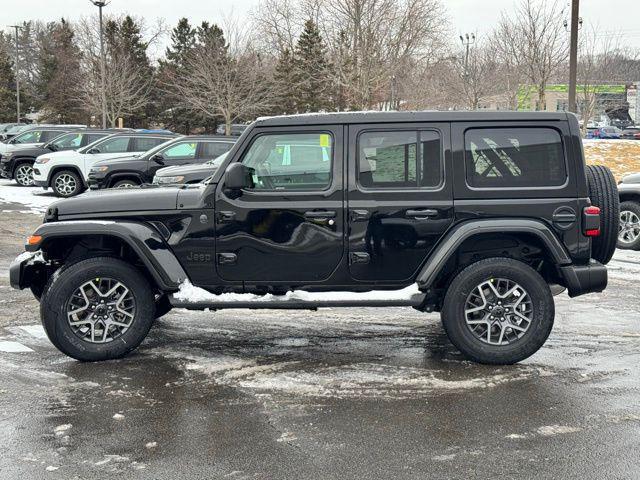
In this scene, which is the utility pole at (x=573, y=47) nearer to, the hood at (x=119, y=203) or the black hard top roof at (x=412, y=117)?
the black hard top roof at (x=412, y=117)

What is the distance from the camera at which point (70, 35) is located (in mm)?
71188

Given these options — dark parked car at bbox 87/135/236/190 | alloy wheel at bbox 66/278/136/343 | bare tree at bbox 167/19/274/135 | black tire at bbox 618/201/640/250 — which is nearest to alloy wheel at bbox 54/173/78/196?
dark parked car at bbox 87/135/236/190

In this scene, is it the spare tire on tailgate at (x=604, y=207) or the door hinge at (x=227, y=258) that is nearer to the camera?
the door hinge at (x=227, y=258)

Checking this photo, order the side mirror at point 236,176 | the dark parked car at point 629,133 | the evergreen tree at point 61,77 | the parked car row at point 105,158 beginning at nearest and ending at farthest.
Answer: the side mirror at point 236,176
the parked car row at point 105,158
the dark parked car at point 629,133
the evergreen tree at point 61,77

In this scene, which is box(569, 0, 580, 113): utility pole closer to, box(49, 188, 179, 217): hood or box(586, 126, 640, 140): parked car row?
box(49, 188, 179, 217): hood

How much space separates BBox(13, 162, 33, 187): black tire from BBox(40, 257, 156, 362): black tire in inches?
719

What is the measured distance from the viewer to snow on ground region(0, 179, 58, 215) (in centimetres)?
1803

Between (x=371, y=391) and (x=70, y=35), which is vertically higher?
(x=70, y=35)

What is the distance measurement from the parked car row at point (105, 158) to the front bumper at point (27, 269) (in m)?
8.45

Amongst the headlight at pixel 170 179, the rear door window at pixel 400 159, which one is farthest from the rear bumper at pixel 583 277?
the headlight at pixel 170 179

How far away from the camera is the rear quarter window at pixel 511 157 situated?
6.11 m

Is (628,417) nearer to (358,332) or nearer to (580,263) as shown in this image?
(580,263)

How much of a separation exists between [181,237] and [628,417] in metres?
3.36

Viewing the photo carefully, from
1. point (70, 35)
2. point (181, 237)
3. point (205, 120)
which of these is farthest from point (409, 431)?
point (70, 35)
